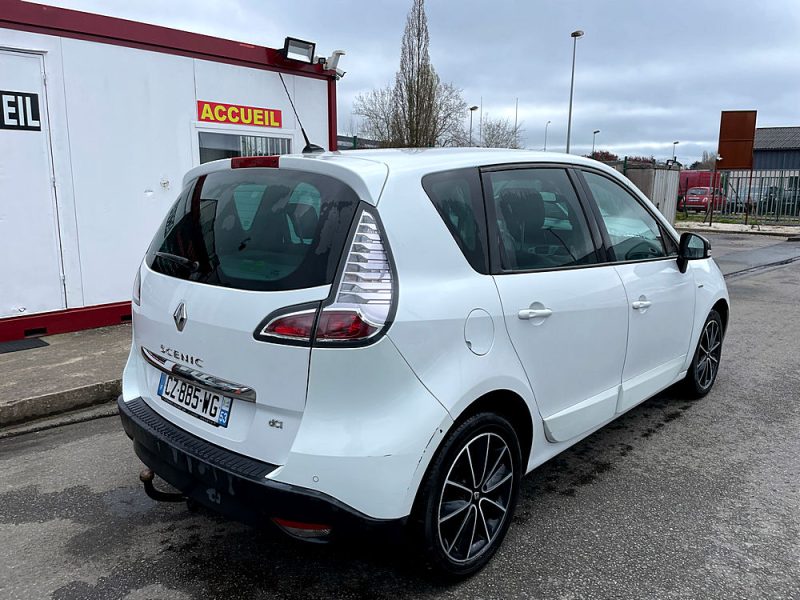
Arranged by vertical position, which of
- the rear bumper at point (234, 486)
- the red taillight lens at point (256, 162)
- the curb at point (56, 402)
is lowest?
the curb at point (56, 402)

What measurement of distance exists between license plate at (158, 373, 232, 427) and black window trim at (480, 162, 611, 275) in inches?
46.9

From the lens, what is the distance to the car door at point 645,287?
3445 mm

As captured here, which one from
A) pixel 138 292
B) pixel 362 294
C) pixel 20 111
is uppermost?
pixel 20 111

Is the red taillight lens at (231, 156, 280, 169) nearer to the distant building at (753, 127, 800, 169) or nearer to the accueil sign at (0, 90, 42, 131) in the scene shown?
the accueil sign at (0, 90, 42, 131)

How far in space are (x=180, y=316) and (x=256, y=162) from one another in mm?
727

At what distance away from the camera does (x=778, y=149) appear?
48.4 m

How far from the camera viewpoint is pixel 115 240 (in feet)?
21.8

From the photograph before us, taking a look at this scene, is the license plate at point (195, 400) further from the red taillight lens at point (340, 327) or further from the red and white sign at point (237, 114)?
the red and white sign at point (237, 114)

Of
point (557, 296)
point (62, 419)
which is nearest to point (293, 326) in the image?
point (557, 296)

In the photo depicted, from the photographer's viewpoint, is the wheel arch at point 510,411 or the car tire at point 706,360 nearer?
the wheel arch at point 510,411

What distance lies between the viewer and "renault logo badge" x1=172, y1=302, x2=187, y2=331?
2.47 meters

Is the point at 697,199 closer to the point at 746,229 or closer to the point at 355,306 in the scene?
the point at 746,229

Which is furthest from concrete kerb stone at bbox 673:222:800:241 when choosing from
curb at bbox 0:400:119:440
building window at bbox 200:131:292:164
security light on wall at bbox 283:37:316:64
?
curb at bbox 0:400:119:440

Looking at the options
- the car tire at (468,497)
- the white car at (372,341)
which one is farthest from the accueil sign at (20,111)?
the car tire at (468,497)
